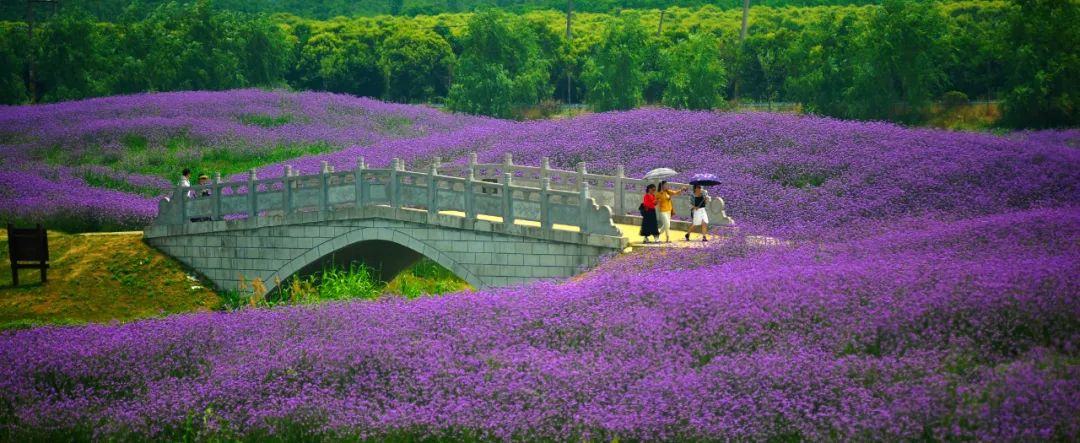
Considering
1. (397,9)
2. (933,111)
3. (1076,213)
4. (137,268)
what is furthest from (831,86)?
(397,9)

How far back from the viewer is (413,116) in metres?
53.2

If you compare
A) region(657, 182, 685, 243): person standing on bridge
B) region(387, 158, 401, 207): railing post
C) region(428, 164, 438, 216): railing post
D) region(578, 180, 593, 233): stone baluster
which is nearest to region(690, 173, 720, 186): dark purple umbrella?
region(657, 182, 685, 243): person standing on bridge

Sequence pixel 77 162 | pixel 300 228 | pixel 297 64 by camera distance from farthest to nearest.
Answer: pixel 297 64, pixel 77 162, pixel 300 228

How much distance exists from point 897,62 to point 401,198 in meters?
26.0

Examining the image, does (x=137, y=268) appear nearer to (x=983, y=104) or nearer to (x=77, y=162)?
(x=77, y=162)

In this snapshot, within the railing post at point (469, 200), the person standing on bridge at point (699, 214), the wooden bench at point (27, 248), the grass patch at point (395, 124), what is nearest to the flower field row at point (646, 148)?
the grass patch at point (395, 124)

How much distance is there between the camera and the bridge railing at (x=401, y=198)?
84.2 feet

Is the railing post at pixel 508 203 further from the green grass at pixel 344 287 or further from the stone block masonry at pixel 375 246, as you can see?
the green grass at pixel 344 287

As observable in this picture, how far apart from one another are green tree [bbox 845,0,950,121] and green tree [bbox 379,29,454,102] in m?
28.8

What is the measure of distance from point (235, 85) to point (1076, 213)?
45610mm

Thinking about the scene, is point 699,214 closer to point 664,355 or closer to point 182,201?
point 664,355

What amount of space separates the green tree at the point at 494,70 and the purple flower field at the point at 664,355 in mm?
32002

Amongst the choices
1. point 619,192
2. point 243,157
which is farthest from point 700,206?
point 243,157

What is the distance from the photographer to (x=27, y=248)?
2866 centimetres
